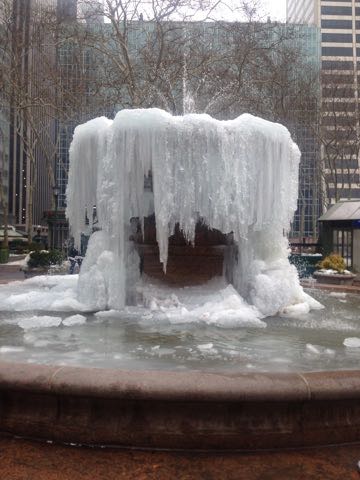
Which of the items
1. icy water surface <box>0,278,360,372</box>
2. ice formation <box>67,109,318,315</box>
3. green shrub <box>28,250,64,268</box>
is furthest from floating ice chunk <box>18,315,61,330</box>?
green shrub <box>28,250,64,268</box>

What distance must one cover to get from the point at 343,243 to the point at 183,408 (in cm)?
1838

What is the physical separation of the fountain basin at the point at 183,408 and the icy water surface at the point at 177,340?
1.26 m

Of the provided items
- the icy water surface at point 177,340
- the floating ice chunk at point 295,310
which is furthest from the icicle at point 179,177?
the icy water surface at point 177,340

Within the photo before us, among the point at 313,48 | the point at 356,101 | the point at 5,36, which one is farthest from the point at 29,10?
the point at 313,48

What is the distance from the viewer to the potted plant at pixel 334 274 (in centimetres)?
1466

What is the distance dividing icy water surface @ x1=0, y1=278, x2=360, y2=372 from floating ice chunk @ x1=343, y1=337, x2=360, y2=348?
1cm

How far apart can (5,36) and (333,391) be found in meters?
26.1

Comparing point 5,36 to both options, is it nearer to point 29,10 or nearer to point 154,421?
point 29,10

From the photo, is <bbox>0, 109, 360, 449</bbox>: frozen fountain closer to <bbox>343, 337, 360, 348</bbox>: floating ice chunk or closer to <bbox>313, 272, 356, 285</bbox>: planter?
<bbox>343, 337, 360, 348</bbox>: floating ice chunk

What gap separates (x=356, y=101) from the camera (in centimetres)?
3134

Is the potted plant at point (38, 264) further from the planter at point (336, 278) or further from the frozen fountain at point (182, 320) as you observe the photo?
the planter at point (336, 278)

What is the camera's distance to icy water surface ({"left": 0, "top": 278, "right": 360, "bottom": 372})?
4.96 metres

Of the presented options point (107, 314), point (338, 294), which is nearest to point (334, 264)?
point (338, 294)

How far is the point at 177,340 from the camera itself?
6043 mm
